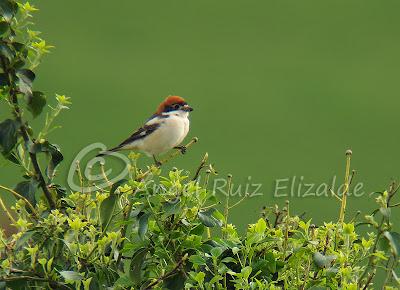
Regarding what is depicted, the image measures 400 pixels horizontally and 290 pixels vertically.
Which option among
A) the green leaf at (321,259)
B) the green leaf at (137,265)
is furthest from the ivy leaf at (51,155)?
the green leaf at (321,259)

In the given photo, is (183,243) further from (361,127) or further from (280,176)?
(361,127)

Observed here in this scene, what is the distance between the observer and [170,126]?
4492mm

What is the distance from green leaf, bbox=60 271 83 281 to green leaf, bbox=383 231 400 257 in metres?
0.66

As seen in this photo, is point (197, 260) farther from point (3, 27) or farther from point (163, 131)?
point (163, 131)

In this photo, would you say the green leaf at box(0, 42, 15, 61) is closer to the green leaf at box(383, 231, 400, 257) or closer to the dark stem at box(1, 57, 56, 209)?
the dark stem at box(1, 57, 56, 209)

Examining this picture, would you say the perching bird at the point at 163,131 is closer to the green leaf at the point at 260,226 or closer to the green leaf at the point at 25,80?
the green leaf at the point at 25,80

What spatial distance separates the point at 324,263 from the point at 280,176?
6.86 metres

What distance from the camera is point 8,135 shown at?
7.82ft

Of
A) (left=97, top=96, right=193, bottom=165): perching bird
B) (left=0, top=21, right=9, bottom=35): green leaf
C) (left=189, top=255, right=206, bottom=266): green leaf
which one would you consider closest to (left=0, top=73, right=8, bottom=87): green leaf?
(left=0, top=21, right=9, bottom=35): green leaf

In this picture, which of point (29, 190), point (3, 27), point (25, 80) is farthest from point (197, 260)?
point (3, 27)

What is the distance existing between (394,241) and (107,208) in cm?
65

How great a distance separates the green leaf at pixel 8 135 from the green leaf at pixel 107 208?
0.35m

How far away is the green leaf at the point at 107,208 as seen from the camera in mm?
2150

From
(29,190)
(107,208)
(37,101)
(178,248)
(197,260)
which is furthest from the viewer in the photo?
(37,101)
